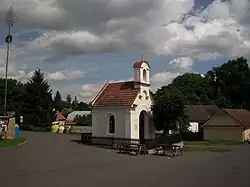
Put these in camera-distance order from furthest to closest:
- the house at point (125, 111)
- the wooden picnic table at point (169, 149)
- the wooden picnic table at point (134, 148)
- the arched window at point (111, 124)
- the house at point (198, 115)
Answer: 1. the house at point (198, 115)
2. the arched window at point (111, 124)
3. the house at point (125, 111)
4. the wooden picnic table at point (169, 149)
5. the wooden picnic table at point (134, 148)

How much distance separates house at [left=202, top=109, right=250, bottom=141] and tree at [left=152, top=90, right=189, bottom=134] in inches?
1110

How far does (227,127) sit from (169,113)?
102 feet

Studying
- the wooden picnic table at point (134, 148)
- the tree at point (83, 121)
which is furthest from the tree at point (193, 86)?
the wooden picnic table at point (134, 148)

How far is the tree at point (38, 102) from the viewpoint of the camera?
237ft

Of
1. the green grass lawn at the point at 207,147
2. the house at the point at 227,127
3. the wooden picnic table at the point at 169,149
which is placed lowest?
the green grass lawn at the point at 207,147

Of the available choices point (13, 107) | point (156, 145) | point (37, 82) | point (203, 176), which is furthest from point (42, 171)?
point (13, 107)

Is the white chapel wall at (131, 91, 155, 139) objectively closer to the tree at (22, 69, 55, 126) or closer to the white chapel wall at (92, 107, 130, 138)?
the white chapel wall at (92, 107, 130, 138)

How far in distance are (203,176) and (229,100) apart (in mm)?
87254

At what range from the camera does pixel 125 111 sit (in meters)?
36.8

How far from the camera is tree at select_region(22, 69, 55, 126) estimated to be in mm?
72250

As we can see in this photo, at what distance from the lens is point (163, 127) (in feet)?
126

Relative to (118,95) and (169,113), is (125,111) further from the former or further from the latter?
(169,113)

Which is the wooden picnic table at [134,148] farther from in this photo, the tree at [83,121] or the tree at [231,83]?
the tree at [231,83]

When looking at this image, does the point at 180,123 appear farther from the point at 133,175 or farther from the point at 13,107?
the point at 13,107
